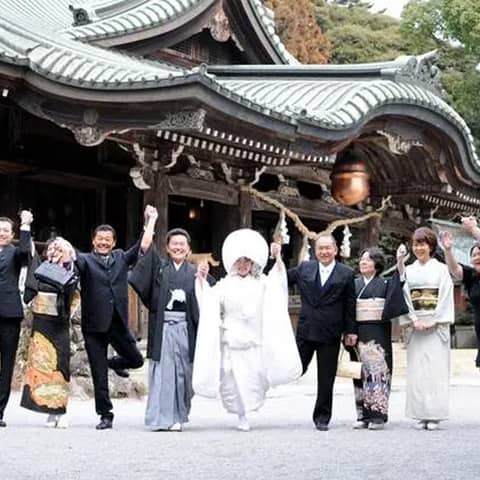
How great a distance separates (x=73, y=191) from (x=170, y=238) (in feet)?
21.3

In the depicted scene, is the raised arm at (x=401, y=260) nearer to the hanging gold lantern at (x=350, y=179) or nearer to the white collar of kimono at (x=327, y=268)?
the white collar of kimono at (x=327, y=268)

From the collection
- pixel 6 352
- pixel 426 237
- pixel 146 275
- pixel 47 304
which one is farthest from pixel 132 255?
pixel 426 237

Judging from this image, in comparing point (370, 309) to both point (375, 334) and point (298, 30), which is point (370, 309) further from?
point (298, 30)

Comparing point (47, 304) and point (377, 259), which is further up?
point (377, 259)

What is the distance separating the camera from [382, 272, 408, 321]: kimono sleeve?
24.1 feet

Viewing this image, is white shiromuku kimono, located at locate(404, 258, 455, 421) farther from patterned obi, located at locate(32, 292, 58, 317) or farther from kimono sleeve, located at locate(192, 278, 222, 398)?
patterned obi, located at locate(32, 292, 58, 317)

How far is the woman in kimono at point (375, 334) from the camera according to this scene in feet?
24.1

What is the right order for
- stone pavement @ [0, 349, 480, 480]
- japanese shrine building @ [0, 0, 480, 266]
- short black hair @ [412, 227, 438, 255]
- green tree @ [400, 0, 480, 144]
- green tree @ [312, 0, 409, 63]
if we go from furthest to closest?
green tree @ [312, 0, 409, 63] < green tree @ [400, 0, 480, 144] < japanese shrine building @ [0, 0, 480, 266] < short black hair @ [412, 227, 438, 255] < stone pavement @ [0, 349, 480, 480]

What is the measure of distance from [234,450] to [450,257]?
2524 millimetres

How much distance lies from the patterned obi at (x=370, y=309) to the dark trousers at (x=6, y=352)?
2564mm

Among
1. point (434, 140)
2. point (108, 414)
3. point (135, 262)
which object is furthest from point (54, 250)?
point (434, 140)

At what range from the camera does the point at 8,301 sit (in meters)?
7.14

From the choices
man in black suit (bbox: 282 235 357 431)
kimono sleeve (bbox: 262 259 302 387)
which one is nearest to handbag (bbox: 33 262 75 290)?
kimono sleeve (bbox: 262 259 302 387)

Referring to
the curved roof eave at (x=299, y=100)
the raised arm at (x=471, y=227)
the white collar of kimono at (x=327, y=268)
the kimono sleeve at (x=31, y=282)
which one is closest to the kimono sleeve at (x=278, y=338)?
the white collar of kimono at (x=327, y=268)
